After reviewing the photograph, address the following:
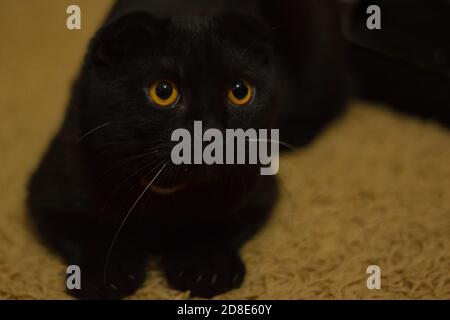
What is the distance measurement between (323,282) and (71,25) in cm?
85

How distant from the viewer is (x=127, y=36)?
107 cm

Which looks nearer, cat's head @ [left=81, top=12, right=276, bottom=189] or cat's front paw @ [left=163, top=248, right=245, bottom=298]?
cat's head @ [left=81, top=12, right=276, bottom=189]

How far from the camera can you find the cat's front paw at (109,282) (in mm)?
1123

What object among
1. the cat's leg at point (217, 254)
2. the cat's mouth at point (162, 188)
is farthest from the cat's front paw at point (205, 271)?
the cat's mouth at point (162, 188)

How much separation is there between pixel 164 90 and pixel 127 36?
0.11 meters

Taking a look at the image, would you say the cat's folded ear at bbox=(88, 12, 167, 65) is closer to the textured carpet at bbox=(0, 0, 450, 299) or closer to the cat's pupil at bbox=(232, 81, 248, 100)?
the cat's pupil at bbox=(232, 81, 248, 100)

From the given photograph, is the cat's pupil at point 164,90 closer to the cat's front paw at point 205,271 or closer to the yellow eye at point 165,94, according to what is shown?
the yellow eye at point 165,94

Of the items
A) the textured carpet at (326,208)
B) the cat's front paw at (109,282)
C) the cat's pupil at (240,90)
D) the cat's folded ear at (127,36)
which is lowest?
the cat's front paw at (109,282)

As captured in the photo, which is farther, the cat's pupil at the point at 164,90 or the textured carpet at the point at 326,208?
the textured carpet at the point at 326,208

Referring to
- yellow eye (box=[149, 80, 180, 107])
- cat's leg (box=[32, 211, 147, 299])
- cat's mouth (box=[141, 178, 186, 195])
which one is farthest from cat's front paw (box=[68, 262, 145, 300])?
yellow eye (box=[149, 80, 180, 107])

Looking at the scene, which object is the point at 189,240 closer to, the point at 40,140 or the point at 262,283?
the point at 262,283

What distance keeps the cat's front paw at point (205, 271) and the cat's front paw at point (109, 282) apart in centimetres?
7

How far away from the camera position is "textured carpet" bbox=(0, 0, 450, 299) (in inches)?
46.8

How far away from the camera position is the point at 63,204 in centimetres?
124
